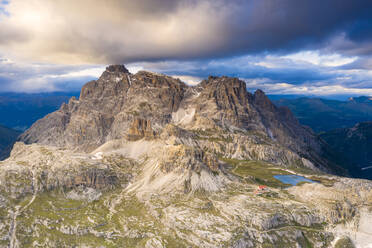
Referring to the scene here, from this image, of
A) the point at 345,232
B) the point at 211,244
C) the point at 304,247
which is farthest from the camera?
the point at 345,232

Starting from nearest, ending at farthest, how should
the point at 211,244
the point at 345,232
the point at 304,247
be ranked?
1. the point at 211,244
2. the point at 304,247
3. the point at 345,232

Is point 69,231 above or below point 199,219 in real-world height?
below

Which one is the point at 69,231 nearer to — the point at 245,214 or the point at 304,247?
the point at 245,214

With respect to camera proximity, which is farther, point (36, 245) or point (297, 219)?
point (297, 219)

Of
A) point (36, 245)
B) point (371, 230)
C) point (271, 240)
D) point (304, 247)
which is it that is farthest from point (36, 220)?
point (371, 230)


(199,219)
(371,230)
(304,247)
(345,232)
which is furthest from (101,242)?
(371,230)

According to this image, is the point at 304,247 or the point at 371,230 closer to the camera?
the point at 304,247

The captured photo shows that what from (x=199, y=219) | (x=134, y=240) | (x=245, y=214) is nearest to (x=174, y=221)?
(x=199, y=219)

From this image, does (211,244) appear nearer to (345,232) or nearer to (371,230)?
(345,232)

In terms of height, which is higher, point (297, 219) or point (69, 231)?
point (297, 219)
